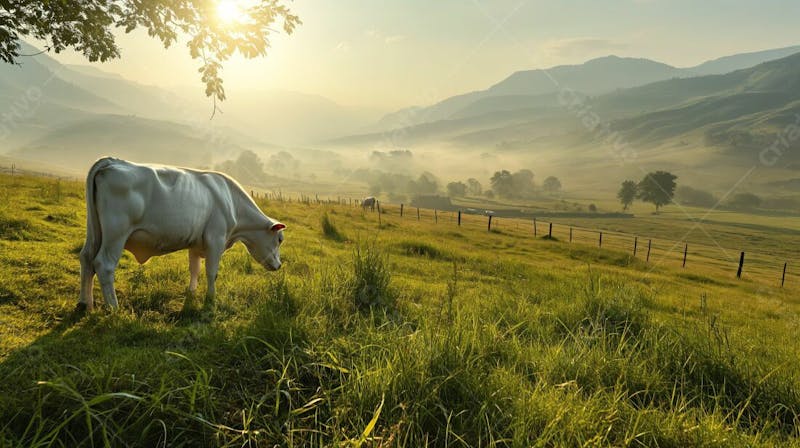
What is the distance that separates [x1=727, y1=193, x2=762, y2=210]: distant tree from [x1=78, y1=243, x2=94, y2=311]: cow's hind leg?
234 m

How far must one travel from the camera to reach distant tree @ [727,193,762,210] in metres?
186

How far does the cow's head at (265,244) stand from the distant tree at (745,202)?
231202 mm

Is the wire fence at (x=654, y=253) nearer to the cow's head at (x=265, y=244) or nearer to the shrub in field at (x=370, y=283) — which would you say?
the cow's head at (x=265, y=244)

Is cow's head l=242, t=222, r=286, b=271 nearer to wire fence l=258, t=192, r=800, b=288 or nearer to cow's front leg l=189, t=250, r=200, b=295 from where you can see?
cow's front leg l=189, t=250, r=200, b=295

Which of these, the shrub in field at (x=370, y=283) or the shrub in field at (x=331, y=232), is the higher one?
the shrub in field at (x=370, y=283)

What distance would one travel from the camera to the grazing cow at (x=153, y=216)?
5.40 metres

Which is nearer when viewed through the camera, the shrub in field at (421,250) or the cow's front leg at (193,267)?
the cow's front leg at (193,267)

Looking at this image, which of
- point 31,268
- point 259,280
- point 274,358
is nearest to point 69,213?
point 31,268

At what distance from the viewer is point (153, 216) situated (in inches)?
228

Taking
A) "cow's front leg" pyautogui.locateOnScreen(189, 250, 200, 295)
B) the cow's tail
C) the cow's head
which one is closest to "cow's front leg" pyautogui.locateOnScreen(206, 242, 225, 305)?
"cow's front leg" pyautogui.locateOnScreen(189, 250, 200, 295)

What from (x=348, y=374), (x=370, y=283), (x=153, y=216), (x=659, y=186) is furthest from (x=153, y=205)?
(x=659, y=186)

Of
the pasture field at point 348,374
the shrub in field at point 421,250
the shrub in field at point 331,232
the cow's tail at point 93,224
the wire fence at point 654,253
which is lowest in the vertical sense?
the wire fence at point 654,253

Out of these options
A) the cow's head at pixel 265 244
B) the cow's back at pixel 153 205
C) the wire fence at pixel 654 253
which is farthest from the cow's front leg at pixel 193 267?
the wire fence at pixel 654 253

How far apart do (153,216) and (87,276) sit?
111 centimetres
